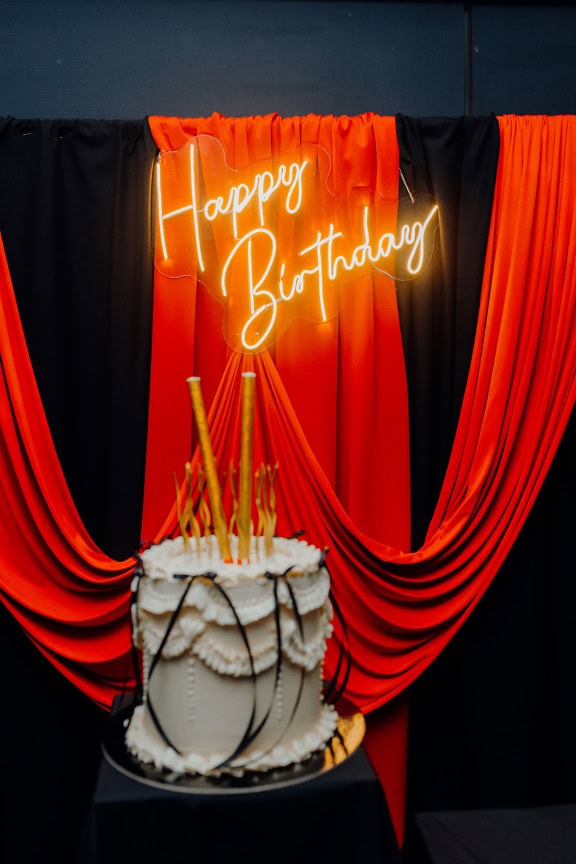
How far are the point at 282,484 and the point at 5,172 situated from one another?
118cm

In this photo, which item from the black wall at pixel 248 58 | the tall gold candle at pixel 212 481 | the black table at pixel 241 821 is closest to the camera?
the black table at pixel 241 821

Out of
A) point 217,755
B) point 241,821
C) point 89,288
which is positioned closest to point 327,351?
point 89,288

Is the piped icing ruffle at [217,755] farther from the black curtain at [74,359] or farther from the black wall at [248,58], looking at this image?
the black wall at [248,58]

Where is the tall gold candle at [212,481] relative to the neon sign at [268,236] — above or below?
below

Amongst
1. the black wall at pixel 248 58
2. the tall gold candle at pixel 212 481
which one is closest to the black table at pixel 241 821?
the tall gold candle at pixel 212 481

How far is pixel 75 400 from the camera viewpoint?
93.2 inches

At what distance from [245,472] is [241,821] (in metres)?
0.66

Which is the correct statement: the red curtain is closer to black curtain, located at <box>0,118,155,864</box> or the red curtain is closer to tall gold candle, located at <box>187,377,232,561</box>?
black curtain, located at <box>0,118,155,864</box>

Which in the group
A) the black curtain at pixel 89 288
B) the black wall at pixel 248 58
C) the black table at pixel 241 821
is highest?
the black wall at pixel 248 58

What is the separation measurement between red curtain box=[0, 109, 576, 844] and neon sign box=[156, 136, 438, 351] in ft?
0.31

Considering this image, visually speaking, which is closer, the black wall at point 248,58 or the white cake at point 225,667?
the white cake at point 225,667

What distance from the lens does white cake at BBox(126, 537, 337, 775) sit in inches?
60.4

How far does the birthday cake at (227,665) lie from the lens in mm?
1533

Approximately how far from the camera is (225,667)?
1.53 metres
